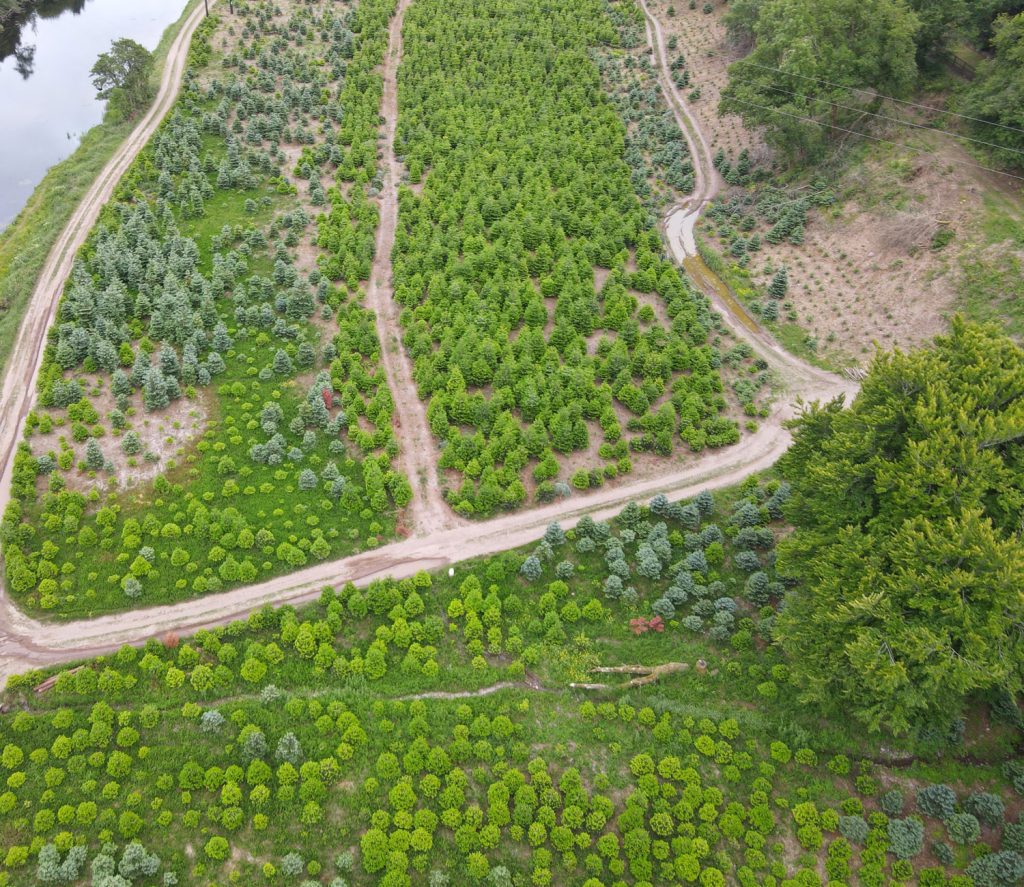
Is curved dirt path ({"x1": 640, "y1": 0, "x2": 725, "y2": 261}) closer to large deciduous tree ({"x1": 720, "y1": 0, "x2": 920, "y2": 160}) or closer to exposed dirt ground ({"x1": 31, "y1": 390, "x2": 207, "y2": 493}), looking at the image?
large deciduous tree ({"x1": 720, "y1": 0, "x2": 920, "y2": 160})

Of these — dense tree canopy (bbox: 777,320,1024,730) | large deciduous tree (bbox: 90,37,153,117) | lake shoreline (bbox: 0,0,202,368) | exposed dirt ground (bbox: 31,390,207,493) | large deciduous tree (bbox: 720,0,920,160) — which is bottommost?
dense tree canopy (bbox: 777,320,1024,730)

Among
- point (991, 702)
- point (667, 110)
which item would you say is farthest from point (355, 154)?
point (991, 702)

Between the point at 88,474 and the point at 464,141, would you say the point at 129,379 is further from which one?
the point at 464,141

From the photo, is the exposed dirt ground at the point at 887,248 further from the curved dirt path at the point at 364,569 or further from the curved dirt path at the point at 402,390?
the curved dirt path at the point at 402,390

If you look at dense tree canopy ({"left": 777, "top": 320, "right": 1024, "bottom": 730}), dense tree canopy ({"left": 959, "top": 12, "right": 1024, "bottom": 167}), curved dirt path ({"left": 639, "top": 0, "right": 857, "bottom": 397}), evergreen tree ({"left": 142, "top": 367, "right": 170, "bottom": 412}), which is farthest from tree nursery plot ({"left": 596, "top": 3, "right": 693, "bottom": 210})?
evergreen tree ({"left": 142, "top": 367, "right": 170, "bottom": 412})

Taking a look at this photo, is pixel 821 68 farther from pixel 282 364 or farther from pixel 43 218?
pixel 43 218

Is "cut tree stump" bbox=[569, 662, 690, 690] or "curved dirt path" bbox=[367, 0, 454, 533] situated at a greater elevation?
"curved dirt path" bbox=[367, 0, 454, 533]
